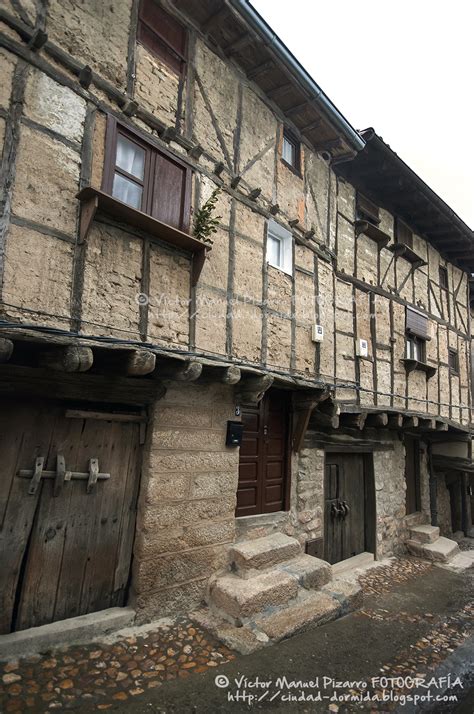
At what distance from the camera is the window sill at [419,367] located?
840cm

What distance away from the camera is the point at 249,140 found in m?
5.81

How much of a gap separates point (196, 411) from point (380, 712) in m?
3.18

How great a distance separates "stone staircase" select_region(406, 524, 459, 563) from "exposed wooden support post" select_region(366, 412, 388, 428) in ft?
8.46

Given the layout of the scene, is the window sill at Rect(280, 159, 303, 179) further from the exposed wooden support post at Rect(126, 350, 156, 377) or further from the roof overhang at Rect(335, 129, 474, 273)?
the exposed wooden support post at Rect(126, 350, 156, 377)

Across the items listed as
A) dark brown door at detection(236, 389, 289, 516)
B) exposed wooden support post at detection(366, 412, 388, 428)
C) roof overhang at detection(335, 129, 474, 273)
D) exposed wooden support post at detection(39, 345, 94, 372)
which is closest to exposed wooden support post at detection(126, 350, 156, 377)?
exposed wooden support post at detection(39, 345, 94, 372)

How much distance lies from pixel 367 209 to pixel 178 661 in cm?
881

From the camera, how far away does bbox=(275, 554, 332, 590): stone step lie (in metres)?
4.59

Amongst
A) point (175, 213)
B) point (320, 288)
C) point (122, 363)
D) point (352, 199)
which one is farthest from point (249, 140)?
point (122, 363)

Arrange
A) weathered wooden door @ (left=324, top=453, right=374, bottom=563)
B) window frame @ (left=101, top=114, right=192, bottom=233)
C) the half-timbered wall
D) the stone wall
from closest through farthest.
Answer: the half-timbered wall < the stone wall < window frame @ (left=101, top=114, right=192, bottom=233) < weathered wooden door @ (left=324, top=453, right=374, bottom=563)

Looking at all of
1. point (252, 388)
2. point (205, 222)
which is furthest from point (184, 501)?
point (205, 222)

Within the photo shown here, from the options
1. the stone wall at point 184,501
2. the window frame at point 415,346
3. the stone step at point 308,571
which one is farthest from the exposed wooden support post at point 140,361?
the window frame at point 415,346

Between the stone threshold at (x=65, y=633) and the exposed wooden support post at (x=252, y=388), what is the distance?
265cm

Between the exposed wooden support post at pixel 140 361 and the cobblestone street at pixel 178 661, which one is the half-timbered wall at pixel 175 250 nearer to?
the exposed wooden support post at pixel 140 361

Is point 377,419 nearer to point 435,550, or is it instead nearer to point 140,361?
point 435,550
